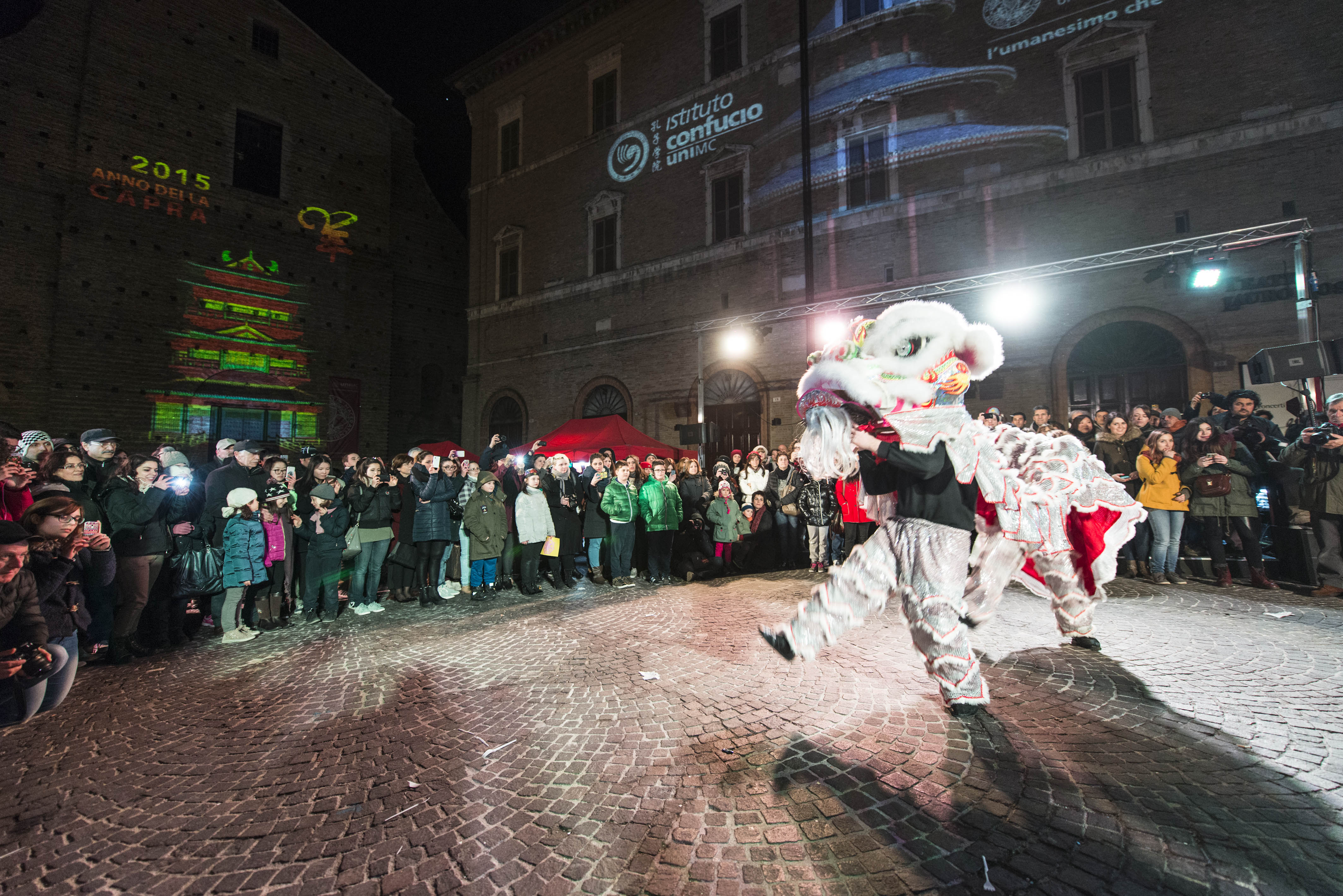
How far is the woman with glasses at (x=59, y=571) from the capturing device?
295cm

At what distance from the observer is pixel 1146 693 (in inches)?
129

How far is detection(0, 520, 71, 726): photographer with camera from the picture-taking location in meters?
2.67

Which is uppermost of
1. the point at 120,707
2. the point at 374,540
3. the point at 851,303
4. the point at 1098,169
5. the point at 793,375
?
the point at 1098,169

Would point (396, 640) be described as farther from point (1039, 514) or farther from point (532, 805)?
point (1039, 514)

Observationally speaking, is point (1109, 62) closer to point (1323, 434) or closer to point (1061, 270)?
point (1061, 270)

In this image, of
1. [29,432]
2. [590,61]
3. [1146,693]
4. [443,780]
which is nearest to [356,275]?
[590,61]

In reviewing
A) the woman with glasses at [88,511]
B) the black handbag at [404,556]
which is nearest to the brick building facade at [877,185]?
the black handbag at [404,556]

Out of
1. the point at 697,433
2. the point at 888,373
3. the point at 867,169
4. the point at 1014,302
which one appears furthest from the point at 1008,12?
the point at 888,373

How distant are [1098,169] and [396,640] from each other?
1375 cm

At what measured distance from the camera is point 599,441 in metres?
11.2

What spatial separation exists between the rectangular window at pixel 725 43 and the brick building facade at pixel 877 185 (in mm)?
69

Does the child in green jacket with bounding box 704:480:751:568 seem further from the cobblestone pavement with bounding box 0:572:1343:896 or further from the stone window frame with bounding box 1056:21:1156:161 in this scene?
the stone window frame with bounding box 1056:21:1156:161

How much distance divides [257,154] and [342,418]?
789 centimetres

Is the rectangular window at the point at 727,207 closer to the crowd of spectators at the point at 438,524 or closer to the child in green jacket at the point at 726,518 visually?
the crowd of spectators at the point at 438,524
